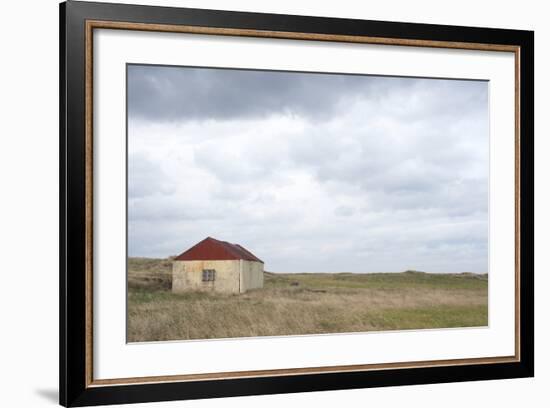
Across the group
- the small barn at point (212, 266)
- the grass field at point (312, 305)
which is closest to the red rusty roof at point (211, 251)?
the small barn at point (212, 266)

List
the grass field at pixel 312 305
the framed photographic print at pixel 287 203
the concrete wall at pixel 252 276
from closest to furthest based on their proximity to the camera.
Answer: the framed photographic print at pixel 287 203, the grass field at pixel 312 305, the concrete wall at pixel 252 276

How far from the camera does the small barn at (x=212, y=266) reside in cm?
320

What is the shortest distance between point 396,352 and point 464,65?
4.60 feet

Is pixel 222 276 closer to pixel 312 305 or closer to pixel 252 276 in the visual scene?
pixel 252 276

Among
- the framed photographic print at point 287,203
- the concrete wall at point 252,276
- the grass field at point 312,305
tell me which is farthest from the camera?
the concrete wall at point 252,276

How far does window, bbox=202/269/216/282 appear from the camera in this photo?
10.5ft

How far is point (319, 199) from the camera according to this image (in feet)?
11.4

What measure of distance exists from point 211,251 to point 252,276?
25 centimetres

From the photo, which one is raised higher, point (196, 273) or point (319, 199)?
point (319, 199)

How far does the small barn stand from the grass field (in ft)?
0.13

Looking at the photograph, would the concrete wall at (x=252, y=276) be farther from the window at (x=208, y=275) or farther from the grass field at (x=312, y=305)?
the window at (x=208, y=275)

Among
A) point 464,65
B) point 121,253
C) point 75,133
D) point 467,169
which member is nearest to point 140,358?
point 121,253

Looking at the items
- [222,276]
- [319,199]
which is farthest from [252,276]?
[319,199]

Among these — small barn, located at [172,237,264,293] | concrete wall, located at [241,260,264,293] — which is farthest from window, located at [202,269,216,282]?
concrete wall, located at [241,260,264,293]
